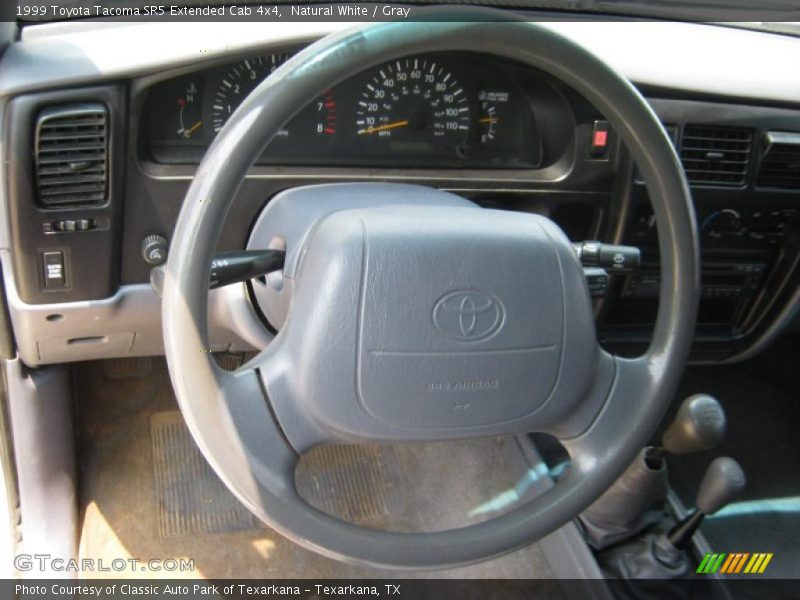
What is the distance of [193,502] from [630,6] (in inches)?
58.9

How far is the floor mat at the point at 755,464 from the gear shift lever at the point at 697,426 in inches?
19.4

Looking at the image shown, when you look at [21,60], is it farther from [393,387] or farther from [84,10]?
[393,387]

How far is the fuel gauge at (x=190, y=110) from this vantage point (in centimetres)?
145

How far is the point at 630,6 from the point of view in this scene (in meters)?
1.66

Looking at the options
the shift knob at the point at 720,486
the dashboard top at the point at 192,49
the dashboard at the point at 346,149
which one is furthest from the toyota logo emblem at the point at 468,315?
the shift knob at the point at 720,486

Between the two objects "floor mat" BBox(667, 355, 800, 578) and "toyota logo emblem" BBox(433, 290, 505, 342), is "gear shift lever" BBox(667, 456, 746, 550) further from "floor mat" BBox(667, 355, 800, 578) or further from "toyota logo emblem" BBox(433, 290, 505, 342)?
"toyota logo emblem" BBox(433, 290, 505, 342)

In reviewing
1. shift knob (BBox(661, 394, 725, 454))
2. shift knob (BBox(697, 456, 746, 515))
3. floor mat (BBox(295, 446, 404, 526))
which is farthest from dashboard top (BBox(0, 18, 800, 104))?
floor mat (BBox(295, 446, 404, 526))

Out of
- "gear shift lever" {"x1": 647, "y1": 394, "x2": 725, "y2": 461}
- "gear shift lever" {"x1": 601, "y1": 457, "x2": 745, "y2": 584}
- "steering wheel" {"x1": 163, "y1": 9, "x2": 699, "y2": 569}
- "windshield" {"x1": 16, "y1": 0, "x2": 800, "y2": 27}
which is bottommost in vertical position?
"gear shift lever" {"x1": 601, "y1": 457, "x2": 745, "y2": 584}

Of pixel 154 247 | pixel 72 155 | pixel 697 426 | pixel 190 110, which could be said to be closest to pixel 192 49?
pixel 190 110

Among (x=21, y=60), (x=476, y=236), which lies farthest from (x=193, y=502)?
(x=476, y=236)

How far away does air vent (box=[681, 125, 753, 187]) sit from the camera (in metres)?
1.72

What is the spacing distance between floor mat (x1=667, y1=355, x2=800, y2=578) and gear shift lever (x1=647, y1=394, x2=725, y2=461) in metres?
0.49

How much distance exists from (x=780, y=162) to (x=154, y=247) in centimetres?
134

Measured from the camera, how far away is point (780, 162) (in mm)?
1794
